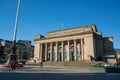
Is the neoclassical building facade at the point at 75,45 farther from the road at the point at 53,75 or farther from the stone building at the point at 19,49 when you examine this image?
the road at the point at 53,75

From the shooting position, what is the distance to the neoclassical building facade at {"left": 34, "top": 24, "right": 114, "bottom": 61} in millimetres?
58344

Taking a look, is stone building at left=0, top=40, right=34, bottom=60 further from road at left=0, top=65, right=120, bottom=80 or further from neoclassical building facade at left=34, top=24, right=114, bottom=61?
road at left=0, top=65, right=120, bottom=80

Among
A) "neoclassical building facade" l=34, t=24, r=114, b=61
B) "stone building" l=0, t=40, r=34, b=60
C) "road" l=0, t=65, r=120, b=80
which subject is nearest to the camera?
"road" l=0, t=65, r=120, b=80

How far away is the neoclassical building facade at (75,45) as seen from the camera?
58.3m

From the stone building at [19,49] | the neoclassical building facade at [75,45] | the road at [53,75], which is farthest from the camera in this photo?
the stone building at [19,49]

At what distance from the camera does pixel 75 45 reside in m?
62.0

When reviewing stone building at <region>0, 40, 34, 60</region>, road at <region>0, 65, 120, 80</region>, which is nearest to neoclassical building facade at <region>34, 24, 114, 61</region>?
stone building at <region>0, 40, 34, 60</region>

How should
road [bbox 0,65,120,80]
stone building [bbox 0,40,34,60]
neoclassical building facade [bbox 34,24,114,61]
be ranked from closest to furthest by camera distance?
road [bbox 0,65,120,80] < neoclassical building facade [bbox 34,24,114,61] < stone building [bbox 0,40,34,60]

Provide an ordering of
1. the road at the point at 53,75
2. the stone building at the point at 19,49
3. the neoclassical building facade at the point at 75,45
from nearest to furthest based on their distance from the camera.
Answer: the road at the point at 53,75 < the neoclassical building facade at the point at 75,45 < the stone building at the point at 19,49

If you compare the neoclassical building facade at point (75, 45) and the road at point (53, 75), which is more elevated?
the neoclassical building facade at point (75, 45)

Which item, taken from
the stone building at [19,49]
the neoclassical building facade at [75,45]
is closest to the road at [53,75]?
the neoclassical building facade at [75,45]

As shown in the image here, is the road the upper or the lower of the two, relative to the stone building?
lower

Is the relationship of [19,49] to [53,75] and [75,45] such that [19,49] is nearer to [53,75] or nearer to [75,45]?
[75,45]

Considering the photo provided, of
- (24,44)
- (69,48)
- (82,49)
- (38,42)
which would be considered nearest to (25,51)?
(24,44)
